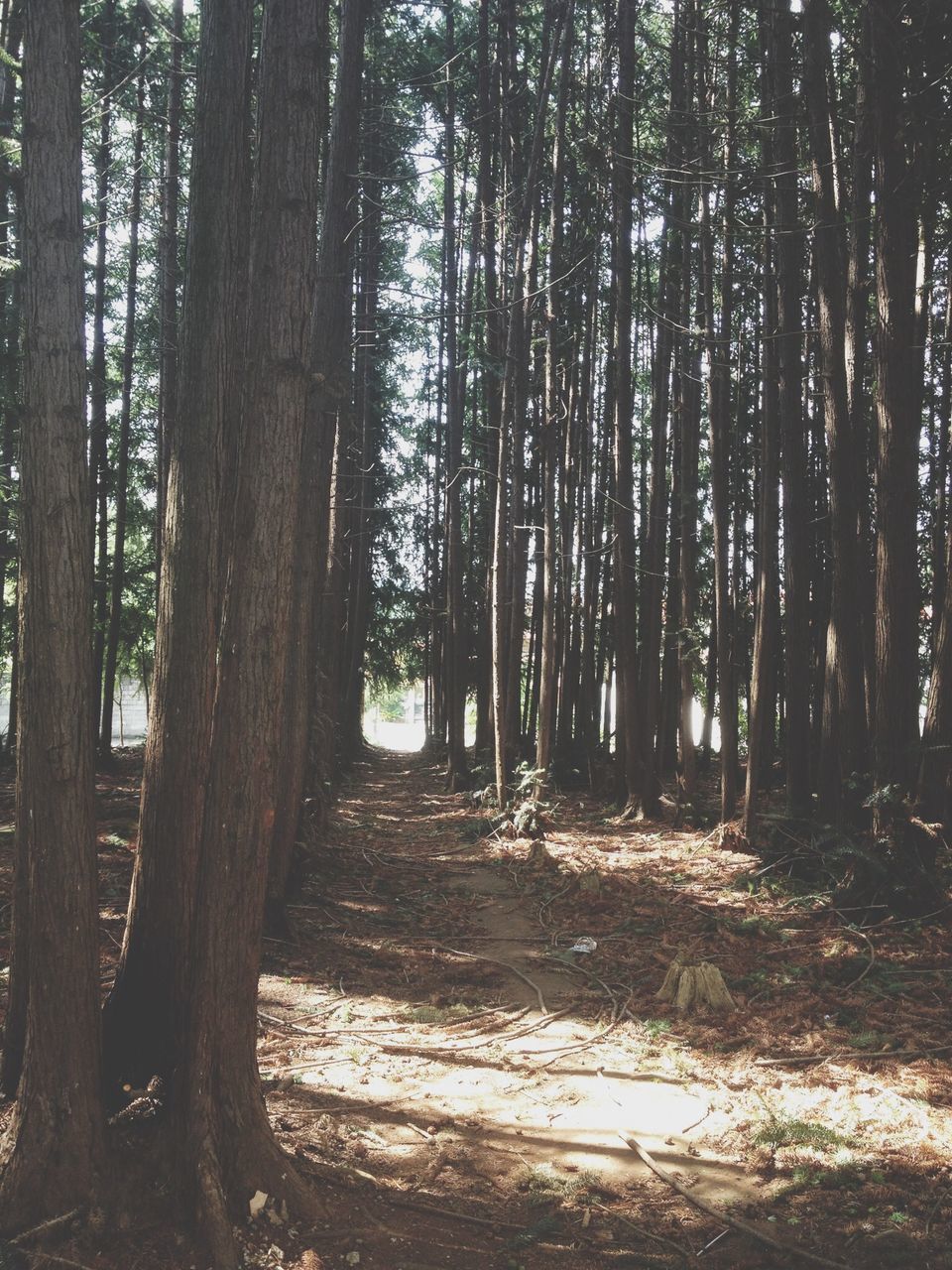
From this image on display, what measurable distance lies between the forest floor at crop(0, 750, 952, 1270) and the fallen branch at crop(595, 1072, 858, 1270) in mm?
18

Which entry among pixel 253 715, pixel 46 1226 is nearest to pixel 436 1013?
pixel 46 1226

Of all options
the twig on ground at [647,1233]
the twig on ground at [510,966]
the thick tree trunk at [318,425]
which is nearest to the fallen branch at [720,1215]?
the twig on ground at [647,1233]

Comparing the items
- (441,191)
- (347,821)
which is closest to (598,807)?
(347,821)

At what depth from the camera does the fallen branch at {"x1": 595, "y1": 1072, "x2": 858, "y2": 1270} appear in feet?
11.9

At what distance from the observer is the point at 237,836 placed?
372cm

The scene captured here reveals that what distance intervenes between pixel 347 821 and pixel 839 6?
1402 centimetres

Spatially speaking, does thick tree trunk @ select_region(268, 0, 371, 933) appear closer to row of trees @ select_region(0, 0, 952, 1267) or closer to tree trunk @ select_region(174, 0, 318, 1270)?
row of trees @ select_region(0, 0, 952, 1267)

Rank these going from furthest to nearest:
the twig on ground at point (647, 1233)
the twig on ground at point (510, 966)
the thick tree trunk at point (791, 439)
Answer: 1. the thick tree trunk at point (791, 439)
2. the twig on ground at point (510, 966)
3. the twig on ground at point (647, 1233)

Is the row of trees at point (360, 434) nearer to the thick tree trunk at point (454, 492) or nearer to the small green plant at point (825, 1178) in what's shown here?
the thick tree trunk at point (454, 492)

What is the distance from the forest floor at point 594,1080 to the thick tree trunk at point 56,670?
46 cm

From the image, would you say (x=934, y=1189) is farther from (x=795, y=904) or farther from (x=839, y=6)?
(x=839, y=6)

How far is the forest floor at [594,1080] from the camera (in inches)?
150

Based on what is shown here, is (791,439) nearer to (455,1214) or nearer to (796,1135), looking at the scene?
(796,1135)

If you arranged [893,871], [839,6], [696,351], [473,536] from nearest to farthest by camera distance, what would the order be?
[893,871] < [839,6] < [696,351] < [473,536]
